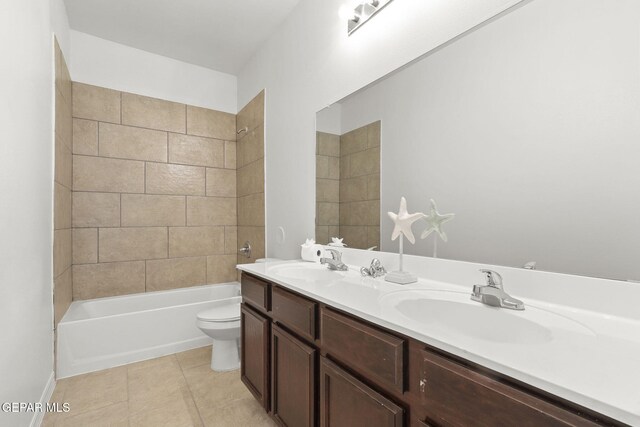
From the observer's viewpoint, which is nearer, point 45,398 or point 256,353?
point 256,353

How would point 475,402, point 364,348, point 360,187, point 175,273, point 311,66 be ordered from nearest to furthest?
point 475,402, point 364,348, point 360,187, point 311,66, point 175,273

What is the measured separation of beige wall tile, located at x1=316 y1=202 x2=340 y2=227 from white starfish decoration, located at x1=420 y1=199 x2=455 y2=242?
71cm

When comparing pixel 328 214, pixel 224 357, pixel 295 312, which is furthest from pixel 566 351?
pixel 224 357

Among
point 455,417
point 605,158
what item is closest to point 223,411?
point 455,417

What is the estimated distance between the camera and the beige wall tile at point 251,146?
9.59ft

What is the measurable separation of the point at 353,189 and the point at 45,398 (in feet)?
7.31

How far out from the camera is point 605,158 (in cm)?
88

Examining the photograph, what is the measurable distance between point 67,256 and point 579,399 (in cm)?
316

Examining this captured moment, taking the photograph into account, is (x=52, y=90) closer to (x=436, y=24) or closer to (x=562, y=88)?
(x=436, y=24)

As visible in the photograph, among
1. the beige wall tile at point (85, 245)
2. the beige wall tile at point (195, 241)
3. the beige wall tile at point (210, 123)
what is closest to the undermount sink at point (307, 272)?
the beige wall tile at point (195, 241)

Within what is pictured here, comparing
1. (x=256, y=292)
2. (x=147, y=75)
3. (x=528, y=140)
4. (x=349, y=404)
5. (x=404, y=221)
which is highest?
(x=147, y=75)

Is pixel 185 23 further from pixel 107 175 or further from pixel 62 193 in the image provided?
pixel 62 193

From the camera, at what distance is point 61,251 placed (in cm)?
223

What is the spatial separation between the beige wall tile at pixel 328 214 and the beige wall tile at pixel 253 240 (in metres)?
0.97
